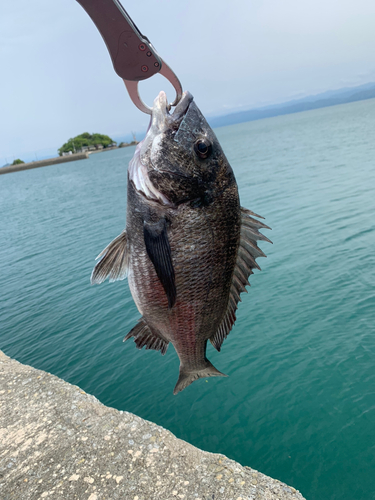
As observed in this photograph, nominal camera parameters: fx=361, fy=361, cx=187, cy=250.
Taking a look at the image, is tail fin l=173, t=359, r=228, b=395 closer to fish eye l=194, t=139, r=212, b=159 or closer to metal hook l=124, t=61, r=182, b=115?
fish eye l=194, t=139, r=212, b=159

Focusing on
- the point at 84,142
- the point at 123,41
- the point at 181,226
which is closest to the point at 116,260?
the point at 181,226

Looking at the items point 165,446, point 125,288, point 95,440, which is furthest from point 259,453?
point 125,288

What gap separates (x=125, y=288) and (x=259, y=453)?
26.0ft

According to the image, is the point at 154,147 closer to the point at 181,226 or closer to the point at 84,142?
the point at 181,226

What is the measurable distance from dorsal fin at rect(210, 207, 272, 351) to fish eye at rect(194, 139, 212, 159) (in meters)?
0.42

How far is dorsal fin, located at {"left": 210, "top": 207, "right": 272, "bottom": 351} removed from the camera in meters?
2.30

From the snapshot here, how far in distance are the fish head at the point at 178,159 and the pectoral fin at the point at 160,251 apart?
163 millimetres

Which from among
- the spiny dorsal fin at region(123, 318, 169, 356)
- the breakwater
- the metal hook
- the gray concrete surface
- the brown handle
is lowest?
the breakwater

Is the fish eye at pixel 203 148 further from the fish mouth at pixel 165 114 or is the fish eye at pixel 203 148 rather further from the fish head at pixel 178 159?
the fish mouth at pixel 165 114

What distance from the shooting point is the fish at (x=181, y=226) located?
210 cm

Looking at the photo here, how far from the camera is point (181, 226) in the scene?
6.96 ft

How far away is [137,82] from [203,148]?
626 millimetres

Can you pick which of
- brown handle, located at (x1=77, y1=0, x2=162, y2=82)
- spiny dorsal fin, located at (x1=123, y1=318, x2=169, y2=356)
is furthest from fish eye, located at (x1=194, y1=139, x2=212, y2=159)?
spiny dorsal fin, located at (x1=123, y1=318, x2=169, y2=356)

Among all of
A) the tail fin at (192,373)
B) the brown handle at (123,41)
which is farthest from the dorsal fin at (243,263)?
the brown handle at (123,41)
